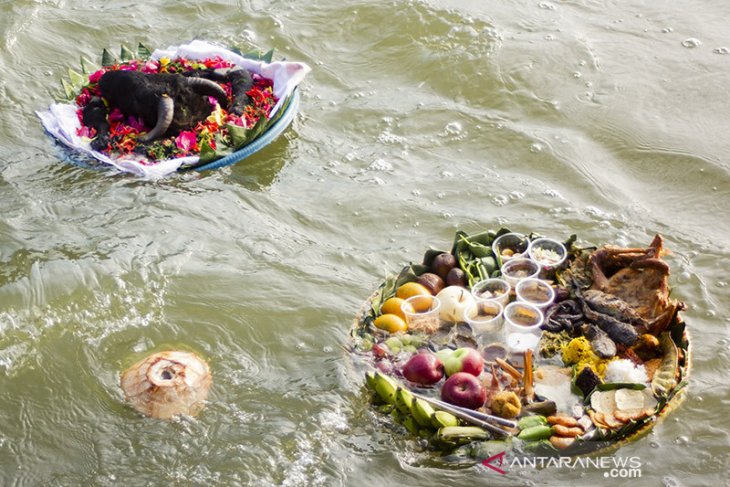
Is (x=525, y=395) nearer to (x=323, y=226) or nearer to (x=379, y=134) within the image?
(x=323, y=226)

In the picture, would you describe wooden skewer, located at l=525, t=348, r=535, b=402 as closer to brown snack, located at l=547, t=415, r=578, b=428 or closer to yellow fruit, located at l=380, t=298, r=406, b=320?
brown snack, located at l=547, t=415, r=578, b=428

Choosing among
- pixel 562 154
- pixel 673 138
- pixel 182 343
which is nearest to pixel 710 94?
pixel 673 138

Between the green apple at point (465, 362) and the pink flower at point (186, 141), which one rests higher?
the green apple at point (465, 362)

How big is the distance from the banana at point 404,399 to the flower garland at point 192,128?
2817 mm

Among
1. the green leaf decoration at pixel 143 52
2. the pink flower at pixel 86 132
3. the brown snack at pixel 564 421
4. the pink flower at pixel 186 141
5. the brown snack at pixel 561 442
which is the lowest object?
the pink flower at pixel 86 132

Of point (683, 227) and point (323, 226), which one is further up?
point (683, 227)

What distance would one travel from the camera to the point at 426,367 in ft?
12.5

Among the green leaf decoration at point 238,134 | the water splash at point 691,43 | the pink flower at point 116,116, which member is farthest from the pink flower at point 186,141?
the water splash at point 691,43

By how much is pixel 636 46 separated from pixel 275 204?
369 cm

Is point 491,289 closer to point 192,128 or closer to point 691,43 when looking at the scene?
point 192,128

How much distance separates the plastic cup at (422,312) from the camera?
412 cm

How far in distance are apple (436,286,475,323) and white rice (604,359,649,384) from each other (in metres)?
0.73

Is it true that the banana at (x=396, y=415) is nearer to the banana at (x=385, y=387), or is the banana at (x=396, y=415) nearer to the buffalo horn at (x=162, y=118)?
the banana at (x=385, y=387)

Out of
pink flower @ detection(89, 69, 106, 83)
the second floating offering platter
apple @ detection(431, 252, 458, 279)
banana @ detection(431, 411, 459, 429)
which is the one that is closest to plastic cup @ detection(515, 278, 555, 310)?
the second floating offering platter
